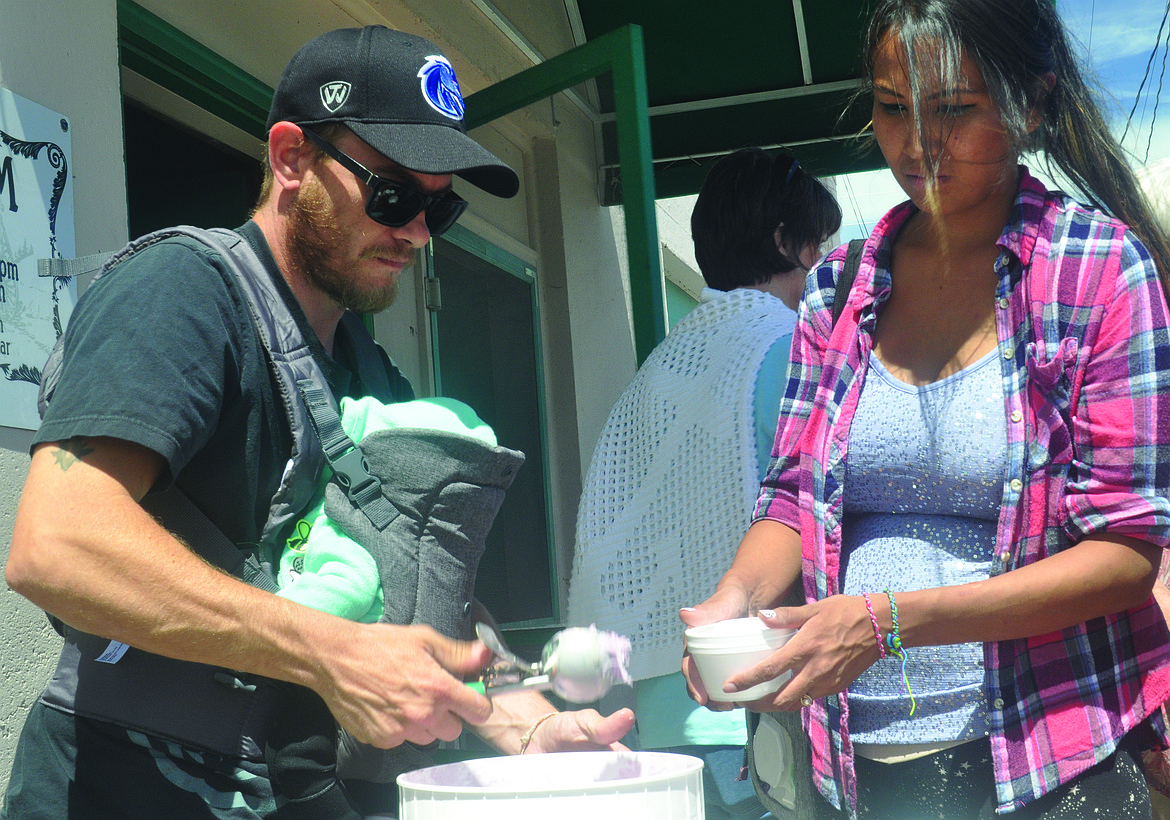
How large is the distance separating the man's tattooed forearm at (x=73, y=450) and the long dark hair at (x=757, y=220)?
1.85m

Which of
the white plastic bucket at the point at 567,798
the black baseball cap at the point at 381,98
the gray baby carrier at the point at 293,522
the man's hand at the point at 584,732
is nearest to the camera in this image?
the white plastic bucket at the point at 567,798

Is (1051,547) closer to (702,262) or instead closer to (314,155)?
(314,155)

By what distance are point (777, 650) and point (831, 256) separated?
33.3 inches

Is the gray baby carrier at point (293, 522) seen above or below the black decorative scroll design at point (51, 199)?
below

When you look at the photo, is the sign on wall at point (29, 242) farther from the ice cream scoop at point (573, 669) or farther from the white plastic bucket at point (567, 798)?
the white plastic bucket at point (567, 798)

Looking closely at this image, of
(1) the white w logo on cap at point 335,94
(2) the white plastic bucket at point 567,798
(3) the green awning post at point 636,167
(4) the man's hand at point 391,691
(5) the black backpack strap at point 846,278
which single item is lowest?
(2) the white plastic bucket at point 567,798

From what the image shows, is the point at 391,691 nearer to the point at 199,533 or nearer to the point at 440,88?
the point at 199,533

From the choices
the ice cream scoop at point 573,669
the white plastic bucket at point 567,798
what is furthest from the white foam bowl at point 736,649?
the white plastic bucket at point 567,798

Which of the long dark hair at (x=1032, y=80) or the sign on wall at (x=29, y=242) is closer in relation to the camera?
the long dark hair at (x=1032, y=80)

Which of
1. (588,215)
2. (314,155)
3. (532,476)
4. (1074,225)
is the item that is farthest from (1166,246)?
(588,215)

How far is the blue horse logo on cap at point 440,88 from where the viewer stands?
5.91 ft

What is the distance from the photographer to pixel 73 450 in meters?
1.27

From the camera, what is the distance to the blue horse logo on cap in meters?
1.80

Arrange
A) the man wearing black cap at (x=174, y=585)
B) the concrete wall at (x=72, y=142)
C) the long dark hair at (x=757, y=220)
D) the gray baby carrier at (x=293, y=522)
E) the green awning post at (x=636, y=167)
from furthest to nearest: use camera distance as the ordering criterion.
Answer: the green awning post at (x=636, y=167), the long dark hair at (x=757, y=220), the concrete wall at (x=72, y=142), the gray baby carrier at (x=293, y=522), the man wearing black cap at (x=174, y=585)
